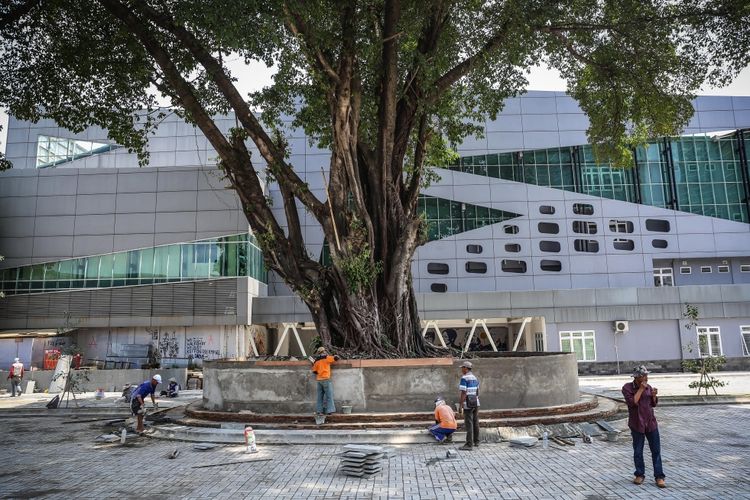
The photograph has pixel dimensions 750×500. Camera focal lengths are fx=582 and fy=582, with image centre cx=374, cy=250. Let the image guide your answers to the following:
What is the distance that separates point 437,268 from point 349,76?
78.9 ft

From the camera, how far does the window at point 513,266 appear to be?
1414 inches

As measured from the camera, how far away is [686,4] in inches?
547

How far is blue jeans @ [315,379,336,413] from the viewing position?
11.3m

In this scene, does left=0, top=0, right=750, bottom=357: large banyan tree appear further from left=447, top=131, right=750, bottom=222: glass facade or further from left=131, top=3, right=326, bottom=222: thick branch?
left=447, top=131, right=750, bottom=222: glass facade

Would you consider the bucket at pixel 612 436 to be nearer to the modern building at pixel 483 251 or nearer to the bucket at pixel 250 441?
the bucket at pixel 250 441

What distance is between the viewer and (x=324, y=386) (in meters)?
11.4

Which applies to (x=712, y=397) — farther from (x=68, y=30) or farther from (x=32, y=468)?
(x=68, y=30)

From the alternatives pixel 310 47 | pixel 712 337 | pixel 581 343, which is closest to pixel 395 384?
pixel 310 47

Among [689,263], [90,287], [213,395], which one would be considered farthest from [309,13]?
[689,263]

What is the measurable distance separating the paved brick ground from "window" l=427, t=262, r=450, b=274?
24.7 meters

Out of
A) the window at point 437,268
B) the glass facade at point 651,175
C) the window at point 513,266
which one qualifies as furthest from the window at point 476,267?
the glass facade at point 651,175

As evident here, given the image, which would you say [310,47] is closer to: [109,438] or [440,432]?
[440,432]

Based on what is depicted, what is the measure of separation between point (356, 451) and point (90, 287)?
91.2 feet

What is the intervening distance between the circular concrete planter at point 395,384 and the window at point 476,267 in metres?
23.7
